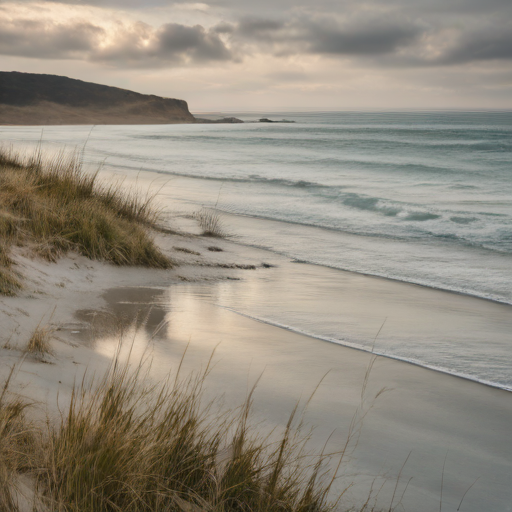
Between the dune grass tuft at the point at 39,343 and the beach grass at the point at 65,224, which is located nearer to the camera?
the dune grass tuft at the point at 39,343

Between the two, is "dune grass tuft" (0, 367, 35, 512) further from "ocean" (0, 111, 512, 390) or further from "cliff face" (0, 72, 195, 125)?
"cliff face" (0, 72, 195, 125)

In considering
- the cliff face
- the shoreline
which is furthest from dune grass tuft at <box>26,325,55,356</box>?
the cliff face

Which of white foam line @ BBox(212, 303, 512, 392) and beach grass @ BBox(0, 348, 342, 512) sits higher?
beach grass @ BBox(0, 348, 342, 512)

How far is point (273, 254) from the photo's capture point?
825 centimetres

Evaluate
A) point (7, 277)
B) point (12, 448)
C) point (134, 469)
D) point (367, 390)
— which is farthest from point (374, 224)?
point (12, 448)

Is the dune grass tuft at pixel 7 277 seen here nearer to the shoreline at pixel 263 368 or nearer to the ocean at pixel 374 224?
the shoreline at pixel 263 368

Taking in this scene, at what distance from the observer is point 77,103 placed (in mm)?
111125

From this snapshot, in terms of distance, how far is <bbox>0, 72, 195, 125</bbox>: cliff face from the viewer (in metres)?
101

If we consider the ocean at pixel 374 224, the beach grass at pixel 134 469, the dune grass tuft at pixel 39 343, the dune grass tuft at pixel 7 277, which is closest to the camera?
the beach grass at pixel 134 469

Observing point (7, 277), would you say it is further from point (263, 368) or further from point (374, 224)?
point (374, 224)

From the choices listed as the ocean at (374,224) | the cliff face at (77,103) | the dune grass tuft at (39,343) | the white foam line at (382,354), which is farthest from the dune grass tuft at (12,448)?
the cliff face at (77,103)

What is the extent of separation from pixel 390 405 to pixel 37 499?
233 centimetres

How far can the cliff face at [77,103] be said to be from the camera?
331 ft

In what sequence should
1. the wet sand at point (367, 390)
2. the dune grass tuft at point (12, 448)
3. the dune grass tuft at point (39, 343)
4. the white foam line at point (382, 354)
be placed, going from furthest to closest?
the white foam line at point (382, 354) < the dune grass tuft at point (39, 343) < the wet sand at point (367, 390) < the dune grass tuft at point (12, 448)
